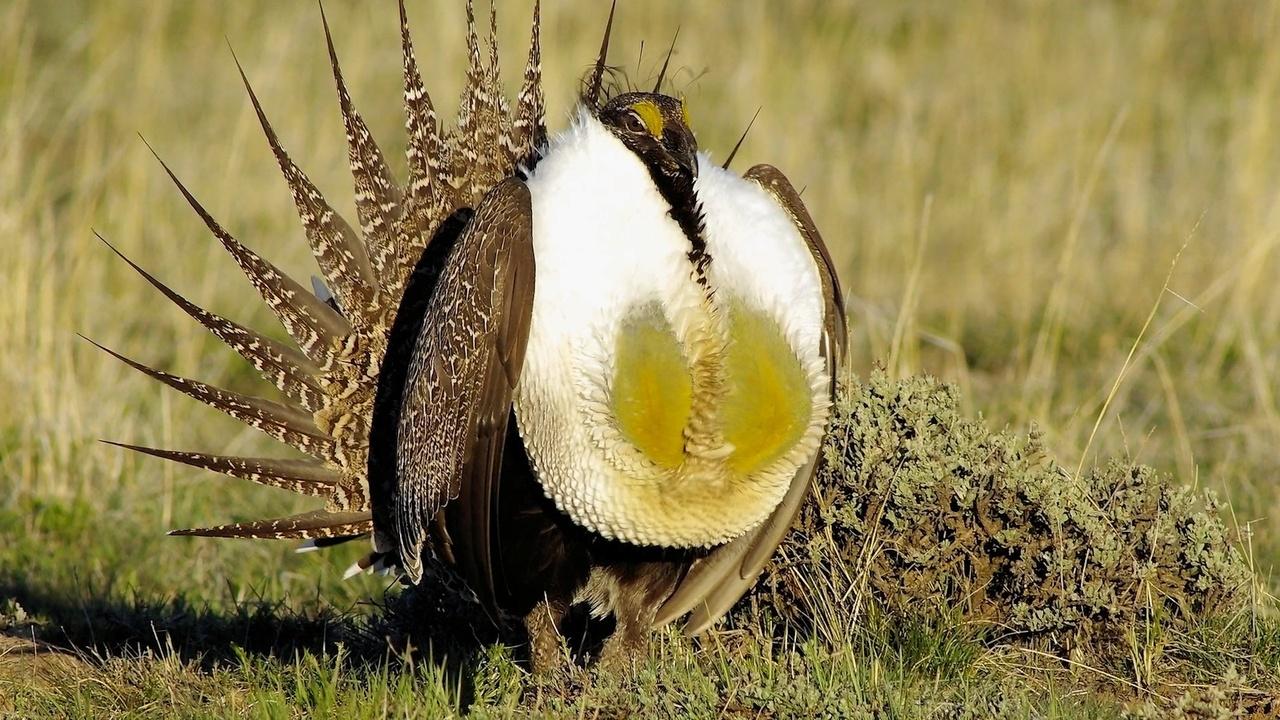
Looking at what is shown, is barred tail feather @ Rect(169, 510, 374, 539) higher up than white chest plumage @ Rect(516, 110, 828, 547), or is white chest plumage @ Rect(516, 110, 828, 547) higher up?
white chest plumage @ Rect(516, 110, 828, 547)

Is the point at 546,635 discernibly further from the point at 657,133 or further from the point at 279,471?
the point at 657,133

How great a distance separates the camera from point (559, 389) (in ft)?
8.52

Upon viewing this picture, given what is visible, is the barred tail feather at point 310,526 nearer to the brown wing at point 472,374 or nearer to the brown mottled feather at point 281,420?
the brown mottled feather at point 281,420

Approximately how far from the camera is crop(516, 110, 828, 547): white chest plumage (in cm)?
255

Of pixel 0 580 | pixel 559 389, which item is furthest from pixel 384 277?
pixel 0 580

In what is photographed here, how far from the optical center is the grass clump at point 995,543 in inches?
114

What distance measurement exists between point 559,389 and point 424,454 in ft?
1.11

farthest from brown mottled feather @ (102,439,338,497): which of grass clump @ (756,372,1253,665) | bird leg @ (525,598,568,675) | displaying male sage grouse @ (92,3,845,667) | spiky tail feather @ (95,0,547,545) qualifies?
grass clump @ (756,372,1253,665)

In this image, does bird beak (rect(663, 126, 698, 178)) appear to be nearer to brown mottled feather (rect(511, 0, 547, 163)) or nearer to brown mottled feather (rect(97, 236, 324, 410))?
brown mottled feather (rect(511, 0, 547, 163))

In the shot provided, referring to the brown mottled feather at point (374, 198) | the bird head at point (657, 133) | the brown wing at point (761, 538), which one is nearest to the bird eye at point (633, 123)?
the bird head at point (657, 133)

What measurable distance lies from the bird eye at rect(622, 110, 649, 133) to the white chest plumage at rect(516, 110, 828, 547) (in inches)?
1.5

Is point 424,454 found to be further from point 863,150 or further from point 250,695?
point 863,150

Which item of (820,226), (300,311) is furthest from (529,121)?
(820,226)

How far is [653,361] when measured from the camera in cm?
254
